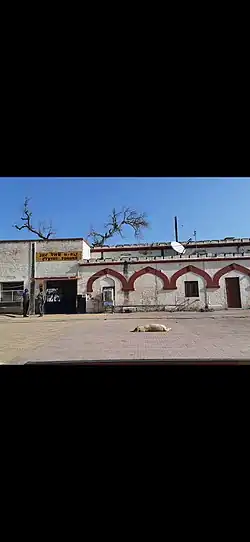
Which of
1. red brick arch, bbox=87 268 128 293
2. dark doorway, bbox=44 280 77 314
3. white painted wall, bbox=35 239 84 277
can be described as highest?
white painted wall, bbox=35 239 84 277

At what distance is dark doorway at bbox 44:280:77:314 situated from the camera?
2458 cm

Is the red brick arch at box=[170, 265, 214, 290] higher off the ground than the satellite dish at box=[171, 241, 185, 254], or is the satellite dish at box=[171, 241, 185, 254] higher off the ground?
the satellite dish at box=[171, 241, 185, 254]

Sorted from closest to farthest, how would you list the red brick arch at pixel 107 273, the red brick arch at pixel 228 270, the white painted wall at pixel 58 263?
the red brick arch at pixel 228 270
the red brick arch at pixel 107 273
the white painted wall at pixel 58 263

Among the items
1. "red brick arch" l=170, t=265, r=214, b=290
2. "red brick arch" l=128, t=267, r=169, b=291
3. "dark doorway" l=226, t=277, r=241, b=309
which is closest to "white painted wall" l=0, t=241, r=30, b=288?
"red brick arch" l=128, t=267, r=169, b=291

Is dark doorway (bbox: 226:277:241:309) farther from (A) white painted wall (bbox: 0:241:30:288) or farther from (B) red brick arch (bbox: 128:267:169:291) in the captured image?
(A) white painted wall (bbox: 0:241:30:288)

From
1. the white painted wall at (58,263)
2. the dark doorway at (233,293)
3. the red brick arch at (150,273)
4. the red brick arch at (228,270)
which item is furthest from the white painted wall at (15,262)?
the dark doorway at (233,293)

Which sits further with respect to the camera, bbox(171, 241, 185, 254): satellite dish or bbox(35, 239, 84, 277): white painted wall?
bbox(171, 241, 185, 254): satellite dish

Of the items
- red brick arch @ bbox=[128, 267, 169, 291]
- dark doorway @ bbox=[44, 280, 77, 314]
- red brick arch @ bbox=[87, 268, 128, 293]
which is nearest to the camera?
red brick arch @ bbox=[128, 267, 169, 291]

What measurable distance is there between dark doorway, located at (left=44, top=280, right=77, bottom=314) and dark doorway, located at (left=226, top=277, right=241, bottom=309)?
11.1 m

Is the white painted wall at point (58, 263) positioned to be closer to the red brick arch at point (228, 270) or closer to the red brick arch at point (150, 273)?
the red brick arch at point (150, 273)

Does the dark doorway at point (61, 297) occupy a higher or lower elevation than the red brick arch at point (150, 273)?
lower

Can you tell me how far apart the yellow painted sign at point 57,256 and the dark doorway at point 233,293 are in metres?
10.9

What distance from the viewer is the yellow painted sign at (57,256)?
24156mm
